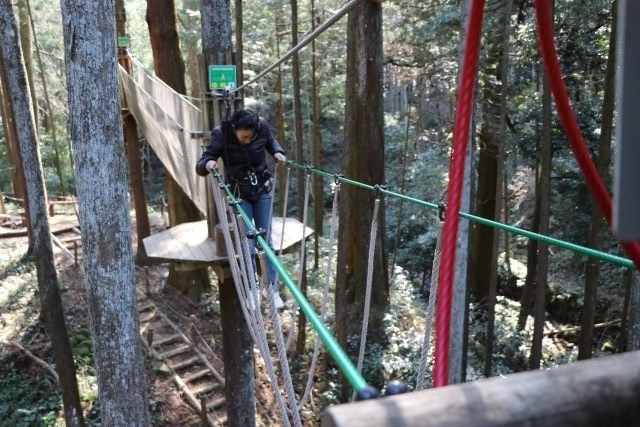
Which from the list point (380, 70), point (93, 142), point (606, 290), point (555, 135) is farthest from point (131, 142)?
point (606, 290)

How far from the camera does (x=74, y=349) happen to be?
6.71m

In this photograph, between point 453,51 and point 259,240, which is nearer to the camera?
point 259,240

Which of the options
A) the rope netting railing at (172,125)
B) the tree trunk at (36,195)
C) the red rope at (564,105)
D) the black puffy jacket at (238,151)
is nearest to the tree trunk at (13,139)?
the tree trunk at (36,195)

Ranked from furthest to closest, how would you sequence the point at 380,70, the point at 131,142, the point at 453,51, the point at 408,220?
1. the point at 408,220
2. the point at 453,51
3. the point at 131,142
4. the point at 380,70

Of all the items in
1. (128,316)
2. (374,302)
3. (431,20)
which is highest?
(431,20)

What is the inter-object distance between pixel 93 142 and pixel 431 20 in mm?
5513

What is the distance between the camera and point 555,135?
7195 mm

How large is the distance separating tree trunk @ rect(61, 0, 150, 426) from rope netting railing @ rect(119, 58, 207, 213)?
83 centimetres

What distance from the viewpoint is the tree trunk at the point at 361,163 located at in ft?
16.7

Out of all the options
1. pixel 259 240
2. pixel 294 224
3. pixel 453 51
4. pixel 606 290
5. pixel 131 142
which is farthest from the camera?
pixel 606 290

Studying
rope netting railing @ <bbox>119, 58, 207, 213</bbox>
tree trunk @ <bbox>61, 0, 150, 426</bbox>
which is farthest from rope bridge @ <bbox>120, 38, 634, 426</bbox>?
tree trunk @ <bbox>61, 0, 150, 426</bbox>

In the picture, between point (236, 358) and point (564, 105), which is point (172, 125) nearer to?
point (236, 358)

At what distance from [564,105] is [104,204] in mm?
2803

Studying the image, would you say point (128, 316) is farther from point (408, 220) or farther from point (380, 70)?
point (408, 220)
